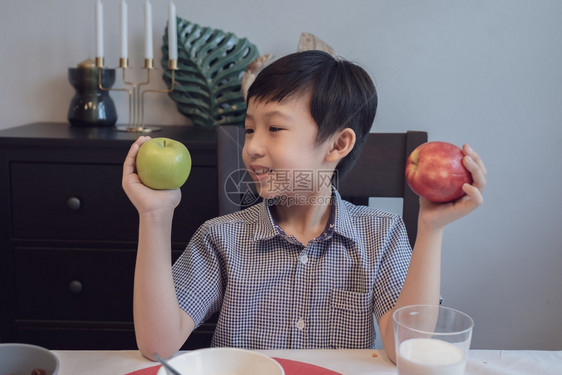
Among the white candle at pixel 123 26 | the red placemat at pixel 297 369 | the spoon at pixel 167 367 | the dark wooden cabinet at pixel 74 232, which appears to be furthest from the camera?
the white candle at pixel 123 26

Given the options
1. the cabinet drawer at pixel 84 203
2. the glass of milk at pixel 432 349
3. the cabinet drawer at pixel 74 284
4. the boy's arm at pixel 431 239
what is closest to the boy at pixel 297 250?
the boy's arm at pixel 431 239

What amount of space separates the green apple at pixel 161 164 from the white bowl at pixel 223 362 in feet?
0.92

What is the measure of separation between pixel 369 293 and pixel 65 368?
0.50 meters

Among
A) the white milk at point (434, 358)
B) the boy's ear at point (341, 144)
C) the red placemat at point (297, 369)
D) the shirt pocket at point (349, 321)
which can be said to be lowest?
the shirt pocket at point (349, 321)

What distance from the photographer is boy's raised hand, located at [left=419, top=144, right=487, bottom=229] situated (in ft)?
2.47

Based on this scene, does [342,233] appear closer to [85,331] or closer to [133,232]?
[133,232]

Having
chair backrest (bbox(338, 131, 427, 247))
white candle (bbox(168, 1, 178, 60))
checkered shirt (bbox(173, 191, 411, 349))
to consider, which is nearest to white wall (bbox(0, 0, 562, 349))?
white candle (bbox(168, 1, 178, 60))

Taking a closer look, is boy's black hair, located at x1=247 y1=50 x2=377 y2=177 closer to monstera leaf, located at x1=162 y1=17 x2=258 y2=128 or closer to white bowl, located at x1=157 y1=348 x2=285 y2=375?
white bowl, located at x1=157 y1=348 x2=285 y2=375

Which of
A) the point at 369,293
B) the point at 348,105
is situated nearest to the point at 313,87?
the point at 348,105

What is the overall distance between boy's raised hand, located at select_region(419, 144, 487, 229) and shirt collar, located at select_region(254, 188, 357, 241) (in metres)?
0.23

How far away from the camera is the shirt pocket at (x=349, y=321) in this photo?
1.00 meters

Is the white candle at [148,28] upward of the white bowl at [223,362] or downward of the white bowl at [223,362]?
upward

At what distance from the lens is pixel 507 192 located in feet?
5.99

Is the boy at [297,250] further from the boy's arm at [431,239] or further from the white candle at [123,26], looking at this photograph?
the white candle at [123,26]
